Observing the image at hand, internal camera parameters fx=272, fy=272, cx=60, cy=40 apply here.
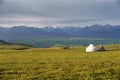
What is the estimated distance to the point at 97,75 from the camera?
2192cm

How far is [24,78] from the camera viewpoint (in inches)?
826

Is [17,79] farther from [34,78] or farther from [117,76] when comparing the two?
[117,76]

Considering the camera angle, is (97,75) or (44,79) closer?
(44,79)

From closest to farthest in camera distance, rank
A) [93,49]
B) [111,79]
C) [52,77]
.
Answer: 1. [111,79]
2. [52,77]
3. [93,49]

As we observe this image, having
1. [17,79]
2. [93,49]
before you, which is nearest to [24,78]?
[17,79]

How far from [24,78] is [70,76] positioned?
3.59 m

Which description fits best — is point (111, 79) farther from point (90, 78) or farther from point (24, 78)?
point (24, 78)

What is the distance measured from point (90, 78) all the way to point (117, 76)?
2.37 metres

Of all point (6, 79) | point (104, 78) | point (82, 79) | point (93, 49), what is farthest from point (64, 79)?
point (93, 49)

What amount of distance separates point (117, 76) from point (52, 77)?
5057 mm

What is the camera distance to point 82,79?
20.0 metres

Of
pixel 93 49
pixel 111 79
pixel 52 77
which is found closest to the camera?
pixel 111 79

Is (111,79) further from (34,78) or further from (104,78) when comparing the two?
(34,78)

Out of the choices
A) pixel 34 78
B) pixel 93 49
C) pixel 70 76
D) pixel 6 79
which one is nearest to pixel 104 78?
pixel 70 76
